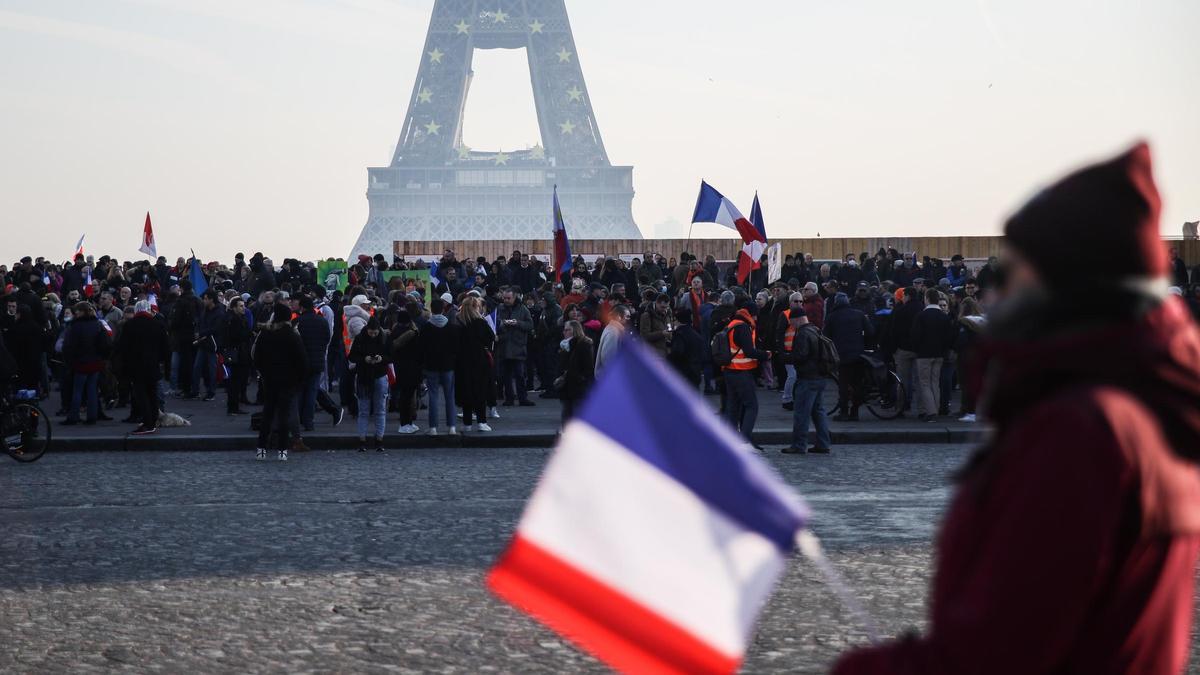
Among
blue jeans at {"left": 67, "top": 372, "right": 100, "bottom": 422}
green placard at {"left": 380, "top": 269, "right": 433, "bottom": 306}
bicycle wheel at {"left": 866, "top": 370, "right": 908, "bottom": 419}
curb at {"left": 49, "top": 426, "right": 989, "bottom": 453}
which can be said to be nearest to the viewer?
curb at {"left": 49, "top": 426, "right": 989, "bottom": 453}

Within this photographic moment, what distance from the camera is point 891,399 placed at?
18.2 m

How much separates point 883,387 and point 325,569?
36.7ft

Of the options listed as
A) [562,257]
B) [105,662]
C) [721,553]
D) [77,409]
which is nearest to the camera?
[721,553]

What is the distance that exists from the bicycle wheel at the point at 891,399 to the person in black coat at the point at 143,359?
27.1ft

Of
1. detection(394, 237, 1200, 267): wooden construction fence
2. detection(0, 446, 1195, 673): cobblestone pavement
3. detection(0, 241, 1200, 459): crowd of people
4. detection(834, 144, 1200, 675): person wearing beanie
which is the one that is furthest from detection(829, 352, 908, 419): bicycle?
detection(394, 237, 1200, 267): wooden construction fence

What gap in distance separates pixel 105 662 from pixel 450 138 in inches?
3669

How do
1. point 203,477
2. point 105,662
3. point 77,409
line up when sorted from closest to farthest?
1. point 105,662
2. point 203,477
3. point 77,409

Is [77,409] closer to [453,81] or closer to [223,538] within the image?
[223,538]

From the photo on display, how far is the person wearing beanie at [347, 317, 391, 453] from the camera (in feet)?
50.6

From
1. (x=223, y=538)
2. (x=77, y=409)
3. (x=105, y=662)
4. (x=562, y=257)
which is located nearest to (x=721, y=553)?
(x=105, y=662)

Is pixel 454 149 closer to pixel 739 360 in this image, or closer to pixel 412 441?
pixel 412 441

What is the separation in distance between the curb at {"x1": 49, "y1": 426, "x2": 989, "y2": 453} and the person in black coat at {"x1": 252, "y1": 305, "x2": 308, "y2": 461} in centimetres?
152

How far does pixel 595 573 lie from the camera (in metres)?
2.29

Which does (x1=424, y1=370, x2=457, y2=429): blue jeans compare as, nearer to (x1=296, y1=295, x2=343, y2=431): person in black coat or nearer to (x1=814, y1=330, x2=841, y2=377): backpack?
(x1=296, y1=295, x2=343, y2=431): person in black coat
